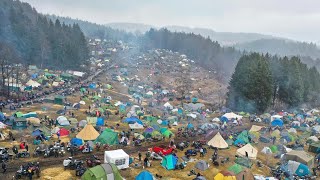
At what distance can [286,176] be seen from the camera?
34.2m

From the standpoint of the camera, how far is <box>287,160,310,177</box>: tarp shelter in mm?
35134

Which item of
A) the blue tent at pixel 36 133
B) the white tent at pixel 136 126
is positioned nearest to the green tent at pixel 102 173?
the blue tent at pixel 36 133

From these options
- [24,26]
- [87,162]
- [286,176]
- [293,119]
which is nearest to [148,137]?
[87,162]

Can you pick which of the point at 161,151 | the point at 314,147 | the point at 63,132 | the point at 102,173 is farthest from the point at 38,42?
the point at 314,147

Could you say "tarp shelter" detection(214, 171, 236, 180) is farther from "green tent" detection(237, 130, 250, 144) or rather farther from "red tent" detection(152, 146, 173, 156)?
"green tent" detection(237, 130, 250, 144)

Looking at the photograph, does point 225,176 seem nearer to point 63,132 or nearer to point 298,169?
point 298,169

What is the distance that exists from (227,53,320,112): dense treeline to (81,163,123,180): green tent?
50.5 m

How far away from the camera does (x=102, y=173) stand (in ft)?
88.6

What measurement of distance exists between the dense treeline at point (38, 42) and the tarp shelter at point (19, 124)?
203ft

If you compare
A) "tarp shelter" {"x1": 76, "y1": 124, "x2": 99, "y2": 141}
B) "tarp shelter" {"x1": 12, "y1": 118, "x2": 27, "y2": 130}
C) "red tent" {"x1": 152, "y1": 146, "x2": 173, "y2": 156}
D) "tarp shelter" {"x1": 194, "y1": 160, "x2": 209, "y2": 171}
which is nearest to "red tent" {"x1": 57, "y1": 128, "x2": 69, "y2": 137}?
"tarp shelter" {"x1": 76, "y1": 124, "x2": 99, "y2": 141}

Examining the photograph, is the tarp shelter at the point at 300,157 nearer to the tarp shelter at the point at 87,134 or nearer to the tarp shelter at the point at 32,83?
the tarp shelter at the point at 87,134

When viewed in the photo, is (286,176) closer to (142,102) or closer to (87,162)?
(87,162)

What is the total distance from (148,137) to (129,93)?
1812 inches

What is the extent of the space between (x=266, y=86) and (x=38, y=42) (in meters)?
72.4
